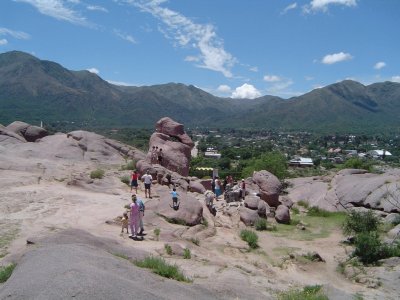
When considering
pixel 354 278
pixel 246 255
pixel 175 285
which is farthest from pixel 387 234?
pixel 175 285

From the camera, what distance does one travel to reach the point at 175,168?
3609 centimetres

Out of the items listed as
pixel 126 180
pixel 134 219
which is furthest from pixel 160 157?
pixel 134 219

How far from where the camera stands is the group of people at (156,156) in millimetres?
35391

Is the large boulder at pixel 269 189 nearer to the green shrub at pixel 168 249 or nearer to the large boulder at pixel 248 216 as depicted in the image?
the large boulder at pixel 248 216

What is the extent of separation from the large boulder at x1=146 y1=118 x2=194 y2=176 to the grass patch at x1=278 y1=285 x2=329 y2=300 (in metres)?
22.6

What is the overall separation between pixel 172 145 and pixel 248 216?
13.3m

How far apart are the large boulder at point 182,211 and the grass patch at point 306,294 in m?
9.23

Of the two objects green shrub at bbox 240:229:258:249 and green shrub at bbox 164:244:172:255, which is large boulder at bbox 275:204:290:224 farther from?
green shrub at bbox 164:244:172:255

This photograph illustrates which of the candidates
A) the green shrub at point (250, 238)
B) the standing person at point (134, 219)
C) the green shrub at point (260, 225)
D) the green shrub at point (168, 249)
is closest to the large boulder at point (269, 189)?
the green shrub at point (260, 225)

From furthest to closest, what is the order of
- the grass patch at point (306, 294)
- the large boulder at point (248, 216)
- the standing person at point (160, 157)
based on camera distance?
the standing person at point (160, 157) < the large boulder at point (248, 216) < the grass patch at point (306, 294)

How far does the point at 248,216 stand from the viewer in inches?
1032

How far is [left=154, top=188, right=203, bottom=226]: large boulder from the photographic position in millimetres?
22594

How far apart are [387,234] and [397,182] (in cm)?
785

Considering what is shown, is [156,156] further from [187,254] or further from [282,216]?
[187,254]
